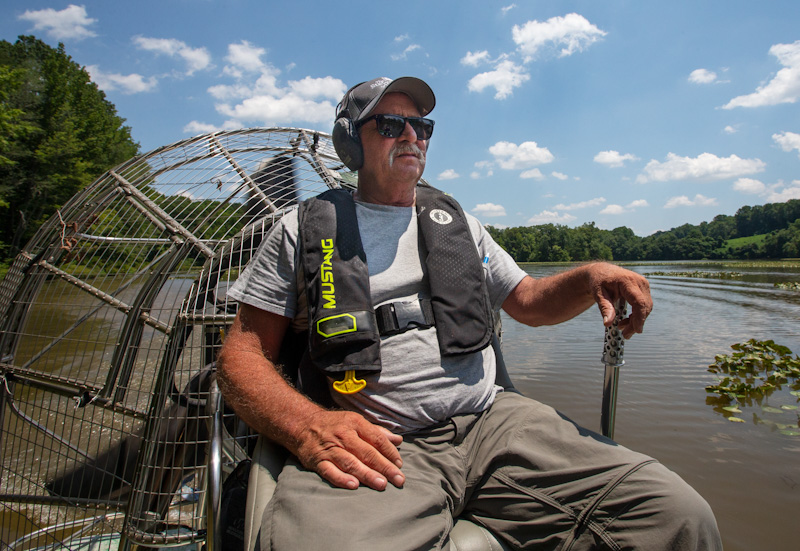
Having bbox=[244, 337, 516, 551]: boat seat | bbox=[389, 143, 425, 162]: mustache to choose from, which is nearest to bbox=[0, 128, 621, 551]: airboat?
Answer: bbox=[244, 337, 516, 551]: boat seat

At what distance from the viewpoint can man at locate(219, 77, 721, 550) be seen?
1375 mm

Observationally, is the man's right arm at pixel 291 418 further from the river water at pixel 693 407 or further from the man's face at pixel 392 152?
the river water at pixel 693 407

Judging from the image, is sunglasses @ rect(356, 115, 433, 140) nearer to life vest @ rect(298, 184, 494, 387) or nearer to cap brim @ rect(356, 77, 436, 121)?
cap brim @ rect(356, 77, 436, 121)

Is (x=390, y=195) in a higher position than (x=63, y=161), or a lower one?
lower

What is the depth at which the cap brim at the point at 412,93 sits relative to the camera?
2199 mm

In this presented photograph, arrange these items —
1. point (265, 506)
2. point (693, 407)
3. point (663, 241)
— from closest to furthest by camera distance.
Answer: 1. point (265, 506)
2. point (693, 407)
3. point (663, 241)

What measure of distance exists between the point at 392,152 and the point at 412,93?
34 cm

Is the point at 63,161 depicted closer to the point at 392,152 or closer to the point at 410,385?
the point at 392,152

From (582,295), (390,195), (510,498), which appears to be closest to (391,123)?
(390,195)

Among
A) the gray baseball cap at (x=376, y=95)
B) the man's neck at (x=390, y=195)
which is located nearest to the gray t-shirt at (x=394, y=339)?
the man's neck at (x=390, y=195)

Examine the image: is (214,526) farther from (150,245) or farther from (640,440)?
(640,440)

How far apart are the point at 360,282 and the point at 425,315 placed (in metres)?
0.32

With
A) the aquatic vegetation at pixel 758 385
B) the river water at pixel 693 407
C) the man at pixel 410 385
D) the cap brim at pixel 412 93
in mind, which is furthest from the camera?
the aquatic vegetation at pixel 758 385

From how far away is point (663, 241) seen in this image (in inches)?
3349
